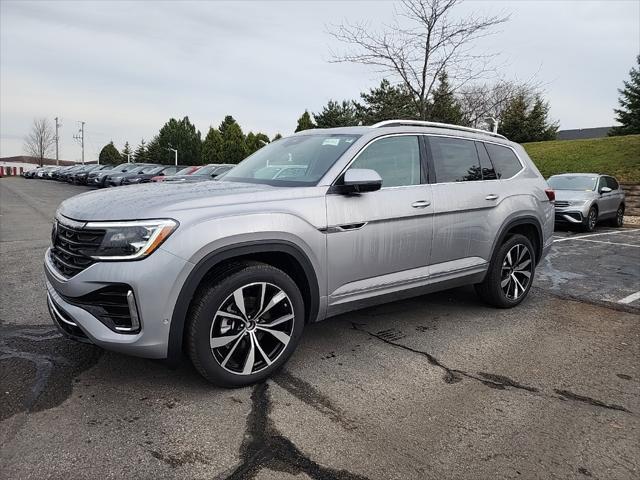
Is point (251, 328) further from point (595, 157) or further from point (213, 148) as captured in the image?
point (213, 148)

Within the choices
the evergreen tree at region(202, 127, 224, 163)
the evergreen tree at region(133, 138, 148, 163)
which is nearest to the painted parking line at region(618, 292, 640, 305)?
the evergreen tree at region(202, 127, 224, 163)

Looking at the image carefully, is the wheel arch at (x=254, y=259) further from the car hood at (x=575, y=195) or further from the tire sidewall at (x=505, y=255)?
the car hood at (x=575, y=195)

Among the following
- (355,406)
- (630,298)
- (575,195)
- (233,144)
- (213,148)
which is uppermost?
(233,144)

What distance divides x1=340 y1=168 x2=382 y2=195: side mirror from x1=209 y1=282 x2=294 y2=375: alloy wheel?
2.87ft

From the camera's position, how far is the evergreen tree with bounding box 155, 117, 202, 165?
192 ft

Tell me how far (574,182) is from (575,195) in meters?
1.07

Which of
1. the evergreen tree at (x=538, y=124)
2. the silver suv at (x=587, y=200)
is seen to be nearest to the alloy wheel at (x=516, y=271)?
the silver suv at (x=587, y=200)

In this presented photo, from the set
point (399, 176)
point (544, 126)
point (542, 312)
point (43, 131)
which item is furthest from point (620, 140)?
point (43, 131)

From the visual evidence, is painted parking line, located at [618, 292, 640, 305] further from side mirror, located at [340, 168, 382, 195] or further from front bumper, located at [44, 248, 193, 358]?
front bumper, located at [44, 248, 193, 358]

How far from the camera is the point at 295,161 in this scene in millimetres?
3818

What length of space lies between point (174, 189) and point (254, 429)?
5.43 feet

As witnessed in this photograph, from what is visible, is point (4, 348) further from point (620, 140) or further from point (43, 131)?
point (43, 131)

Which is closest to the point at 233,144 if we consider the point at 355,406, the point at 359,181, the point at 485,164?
the point at 485,164

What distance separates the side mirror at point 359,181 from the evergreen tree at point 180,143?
187 ft
